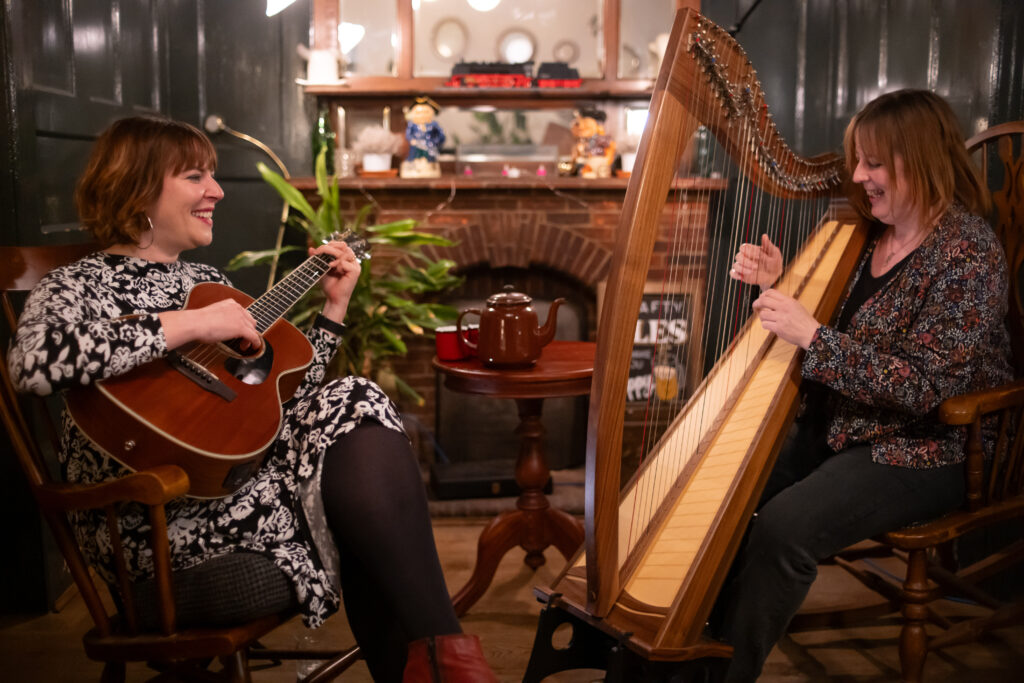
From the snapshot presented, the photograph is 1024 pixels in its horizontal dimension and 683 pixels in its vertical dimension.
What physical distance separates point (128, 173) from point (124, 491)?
0.61 m

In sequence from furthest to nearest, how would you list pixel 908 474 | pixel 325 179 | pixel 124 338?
pixel 325 179 → pixel 908 474 → pixel 124 338

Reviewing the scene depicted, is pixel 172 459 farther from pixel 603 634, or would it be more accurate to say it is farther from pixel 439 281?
pixel 439 281

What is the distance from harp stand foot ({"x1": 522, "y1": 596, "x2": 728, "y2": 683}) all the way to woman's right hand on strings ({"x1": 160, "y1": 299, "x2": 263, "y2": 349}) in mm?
666

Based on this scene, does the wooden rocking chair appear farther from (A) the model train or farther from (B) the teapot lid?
(A) the model train

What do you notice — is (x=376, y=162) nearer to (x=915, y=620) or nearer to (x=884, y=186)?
(x=884, y=186)

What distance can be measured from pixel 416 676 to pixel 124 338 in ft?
2.19

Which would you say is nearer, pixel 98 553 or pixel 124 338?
pixel 124 338

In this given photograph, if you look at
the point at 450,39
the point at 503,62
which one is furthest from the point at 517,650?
the point at 450,39

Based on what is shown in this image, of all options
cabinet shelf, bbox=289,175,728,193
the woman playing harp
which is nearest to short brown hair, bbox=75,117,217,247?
the woman playing harp

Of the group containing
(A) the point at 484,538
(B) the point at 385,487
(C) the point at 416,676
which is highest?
(B) the point at 385,487

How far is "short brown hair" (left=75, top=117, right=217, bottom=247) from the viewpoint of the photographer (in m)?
1.54

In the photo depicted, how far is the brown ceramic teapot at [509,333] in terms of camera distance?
203cm

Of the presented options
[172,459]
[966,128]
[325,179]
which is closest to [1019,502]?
[966,128]

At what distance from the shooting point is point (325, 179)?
→ 321cm
